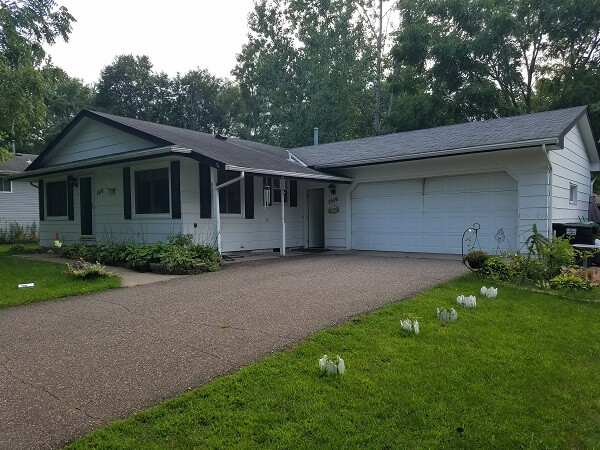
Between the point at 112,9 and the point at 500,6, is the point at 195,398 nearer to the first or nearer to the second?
the point at 112,9

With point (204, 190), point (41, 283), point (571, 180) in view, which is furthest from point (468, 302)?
point (571, 180)

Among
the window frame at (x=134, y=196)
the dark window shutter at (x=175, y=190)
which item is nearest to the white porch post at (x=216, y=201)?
the dark window shutter at (x=175, y=190)

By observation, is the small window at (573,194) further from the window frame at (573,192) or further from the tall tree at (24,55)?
the tall tree at (24,55)

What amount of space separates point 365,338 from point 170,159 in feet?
26.2

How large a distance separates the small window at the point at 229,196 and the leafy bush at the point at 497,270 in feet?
22.4

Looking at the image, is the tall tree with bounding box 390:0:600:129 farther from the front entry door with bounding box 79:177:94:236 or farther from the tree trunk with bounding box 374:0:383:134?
the front entry door with bounding box 79:177:94:236

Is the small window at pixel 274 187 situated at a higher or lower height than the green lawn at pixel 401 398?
higher

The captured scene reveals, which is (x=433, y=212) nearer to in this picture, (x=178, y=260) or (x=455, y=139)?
(x=455, y=139)

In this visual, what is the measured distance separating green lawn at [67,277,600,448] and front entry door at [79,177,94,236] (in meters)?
11.3

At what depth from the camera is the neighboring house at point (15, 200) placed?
780 inches

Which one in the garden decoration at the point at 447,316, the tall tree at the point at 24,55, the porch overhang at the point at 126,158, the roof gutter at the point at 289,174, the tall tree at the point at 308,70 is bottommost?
the garden decoration at the point at 447,316

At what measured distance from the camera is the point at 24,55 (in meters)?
12.2

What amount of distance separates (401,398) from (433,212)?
30.5ft

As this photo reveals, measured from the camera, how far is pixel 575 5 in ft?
57.1
